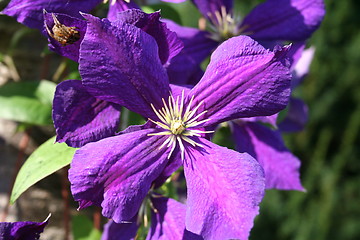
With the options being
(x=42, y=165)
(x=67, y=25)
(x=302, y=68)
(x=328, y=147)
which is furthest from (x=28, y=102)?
(x=328, y=147)

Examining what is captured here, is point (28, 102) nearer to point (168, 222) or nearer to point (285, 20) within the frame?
point (168, 222)

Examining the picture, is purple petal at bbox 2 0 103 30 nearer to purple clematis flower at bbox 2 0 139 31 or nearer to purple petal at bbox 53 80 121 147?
purple clematis flower at bbox 2 0 139 31

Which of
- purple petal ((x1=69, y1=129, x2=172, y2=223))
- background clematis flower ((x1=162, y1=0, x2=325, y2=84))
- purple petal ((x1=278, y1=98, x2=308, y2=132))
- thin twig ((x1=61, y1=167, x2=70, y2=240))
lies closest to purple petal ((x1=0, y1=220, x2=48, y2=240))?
purple petal ((x1=69, y1=129, x2=172, y2=223))

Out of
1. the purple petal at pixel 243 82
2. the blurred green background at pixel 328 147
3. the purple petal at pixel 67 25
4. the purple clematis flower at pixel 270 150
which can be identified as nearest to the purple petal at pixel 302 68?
the purple clematis flower at pixel 270 150

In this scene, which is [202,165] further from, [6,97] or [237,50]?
[6,97]

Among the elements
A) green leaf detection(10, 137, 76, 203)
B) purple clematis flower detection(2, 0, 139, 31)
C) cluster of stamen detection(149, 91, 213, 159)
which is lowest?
green leaf detection(10, 137, 76, 203)

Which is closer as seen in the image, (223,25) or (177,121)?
(177,121)

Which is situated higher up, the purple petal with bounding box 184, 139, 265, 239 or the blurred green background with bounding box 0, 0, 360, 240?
the purple petal with bounding box 184, 139, 265, 239
